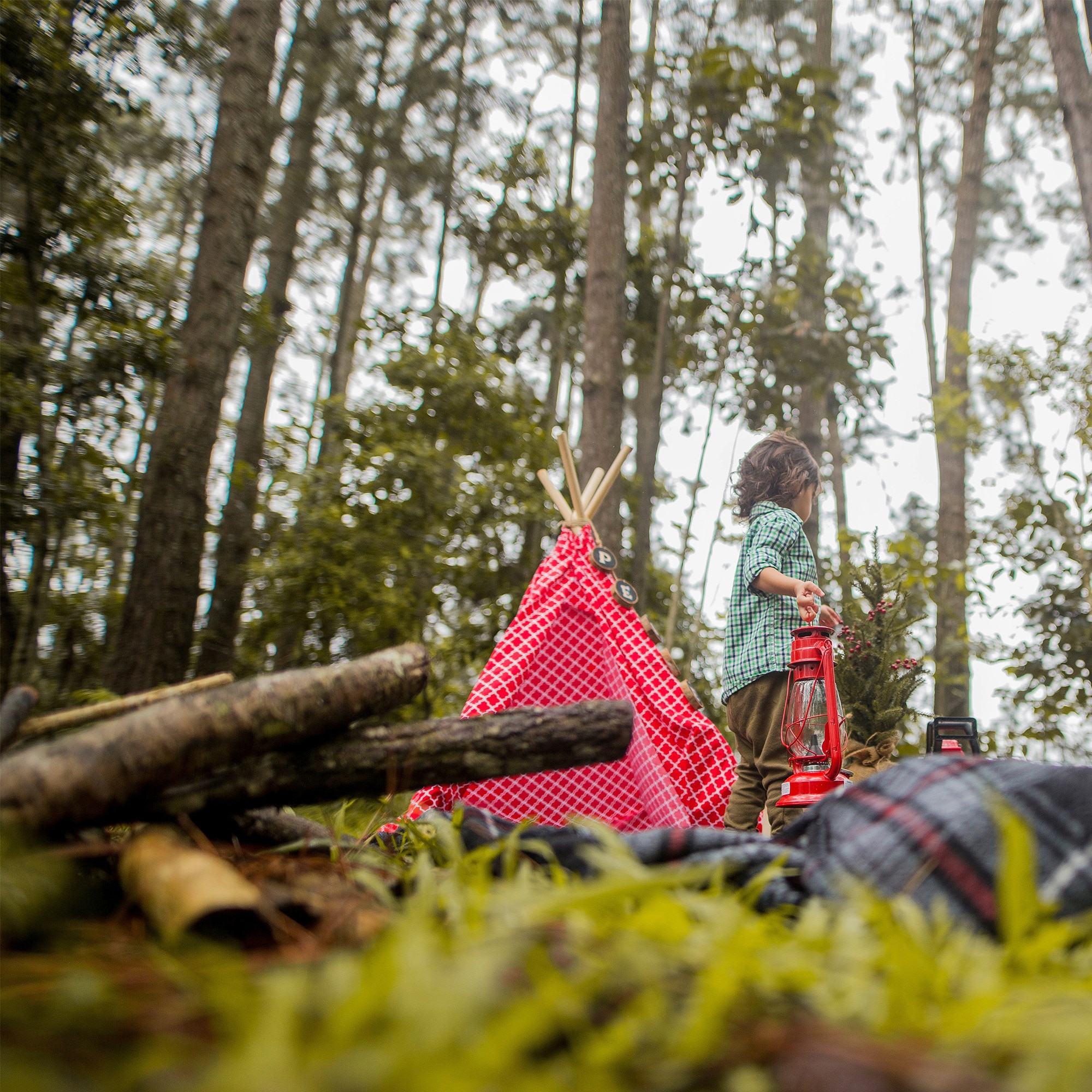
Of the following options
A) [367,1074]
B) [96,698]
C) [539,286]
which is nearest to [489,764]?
[367,1074]

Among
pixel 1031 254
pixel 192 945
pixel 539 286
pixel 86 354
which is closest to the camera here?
pixel 192 945

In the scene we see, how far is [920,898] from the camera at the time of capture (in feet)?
3.46

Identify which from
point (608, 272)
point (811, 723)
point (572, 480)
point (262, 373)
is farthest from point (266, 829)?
point (262, 373)

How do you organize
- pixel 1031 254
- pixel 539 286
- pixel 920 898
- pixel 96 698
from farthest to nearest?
1. pixel 1031 254
2. pixel 539 286
3. pixel 96 698
4. pixel 920 898

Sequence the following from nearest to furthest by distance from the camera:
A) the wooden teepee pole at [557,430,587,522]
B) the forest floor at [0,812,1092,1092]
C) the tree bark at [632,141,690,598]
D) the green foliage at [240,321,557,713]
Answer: the forest floor at [0,812,1092,1092] < the wooden teepee pole at [557,430,587,522] < the green foliage at [240,321,557,713] < the tree bark at [632,141,690,598]

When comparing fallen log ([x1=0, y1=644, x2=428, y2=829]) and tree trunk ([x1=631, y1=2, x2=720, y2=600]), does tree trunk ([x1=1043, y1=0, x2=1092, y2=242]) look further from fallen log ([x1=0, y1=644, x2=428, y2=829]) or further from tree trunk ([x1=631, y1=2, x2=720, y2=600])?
fallen log ([x1=0, y1=644, x2=428, y2=829])

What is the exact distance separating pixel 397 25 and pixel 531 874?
963 centimetres

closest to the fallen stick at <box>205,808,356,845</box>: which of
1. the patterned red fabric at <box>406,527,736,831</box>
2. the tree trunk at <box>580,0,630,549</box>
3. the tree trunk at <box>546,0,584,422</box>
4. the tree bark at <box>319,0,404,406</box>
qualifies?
the patterned red fabric at <box>406,527,736,831</box>

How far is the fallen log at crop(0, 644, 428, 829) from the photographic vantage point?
0.94m

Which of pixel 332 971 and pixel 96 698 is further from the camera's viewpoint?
pixel 96 698

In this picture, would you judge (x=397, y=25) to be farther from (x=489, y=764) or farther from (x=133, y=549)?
(x=489, y=764)

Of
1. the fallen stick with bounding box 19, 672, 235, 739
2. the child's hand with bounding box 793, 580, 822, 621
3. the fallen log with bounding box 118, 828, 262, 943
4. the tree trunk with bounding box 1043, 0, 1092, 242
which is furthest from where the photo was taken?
the tree trunk with bounding box 1043, 0, 1092, 242

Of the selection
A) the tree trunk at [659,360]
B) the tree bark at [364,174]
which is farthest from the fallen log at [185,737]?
the tree bark at [364,174]

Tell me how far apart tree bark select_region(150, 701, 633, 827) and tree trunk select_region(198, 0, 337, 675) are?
3940 millimetres
